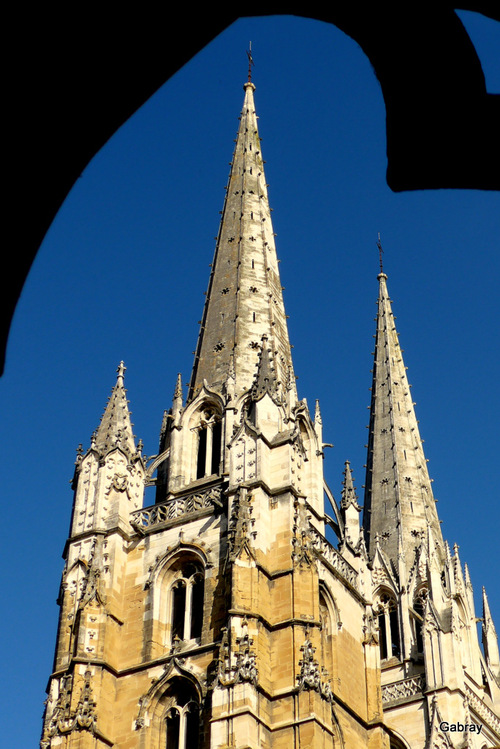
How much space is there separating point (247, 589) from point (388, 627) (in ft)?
35.3

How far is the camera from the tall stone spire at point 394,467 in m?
39.8

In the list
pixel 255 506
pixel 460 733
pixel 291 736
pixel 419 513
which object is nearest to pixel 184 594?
pixel 255 506

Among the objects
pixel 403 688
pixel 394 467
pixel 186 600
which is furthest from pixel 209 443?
pixel 394 467

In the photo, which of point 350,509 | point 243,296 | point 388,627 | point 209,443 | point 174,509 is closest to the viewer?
point 174,509

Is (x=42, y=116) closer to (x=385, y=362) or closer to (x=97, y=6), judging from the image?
(x=97, y=6)

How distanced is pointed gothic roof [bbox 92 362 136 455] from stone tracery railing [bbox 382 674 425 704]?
9405 mm

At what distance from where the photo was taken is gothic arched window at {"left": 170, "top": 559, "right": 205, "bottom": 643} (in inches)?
1120

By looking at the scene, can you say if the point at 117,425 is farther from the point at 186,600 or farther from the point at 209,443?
the point at 186,600

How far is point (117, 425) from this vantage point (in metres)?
33.1

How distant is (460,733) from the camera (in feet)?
108

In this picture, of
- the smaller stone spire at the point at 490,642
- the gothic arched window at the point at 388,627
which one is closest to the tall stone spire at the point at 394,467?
the gothic arched window at the point at 388,627

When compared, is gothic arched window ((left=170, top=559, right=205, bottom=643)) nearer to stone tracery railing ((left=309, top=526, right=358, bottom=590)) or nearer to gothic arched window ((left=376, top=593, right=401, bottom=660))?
stone tracery railing ((left=309, top=526, right=358, bottom=590))

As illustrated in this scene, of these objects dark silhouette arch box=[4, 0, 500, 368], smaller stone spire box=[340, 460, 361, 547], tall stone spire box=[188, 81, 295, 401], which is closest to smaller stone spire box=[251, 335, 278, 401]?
tall stone spire box=[188, 81, 295, 401]

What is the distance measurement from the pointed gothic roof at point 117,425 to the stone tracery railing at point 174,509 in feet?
6.44
